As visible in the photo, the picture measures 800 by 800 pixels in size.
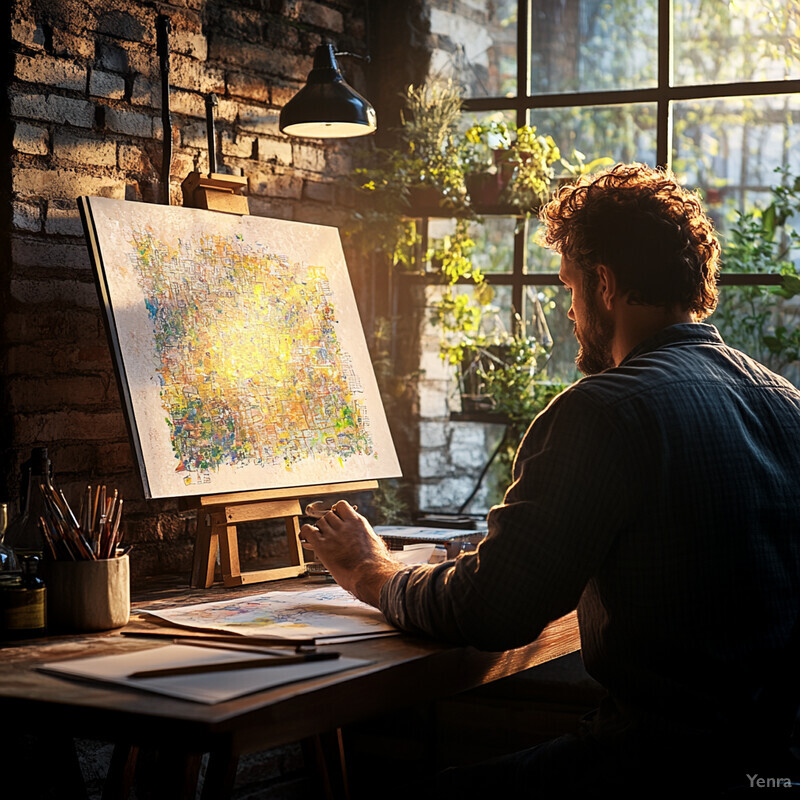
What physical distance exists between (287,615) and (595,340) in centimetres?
71

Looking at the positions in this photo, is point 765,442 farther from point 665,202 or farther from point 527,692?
point 527,692

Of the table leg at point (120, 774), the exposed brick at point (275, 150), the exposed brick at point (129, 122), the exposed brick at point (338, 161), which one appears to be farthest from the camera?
the exposed brick at point (338, 161)

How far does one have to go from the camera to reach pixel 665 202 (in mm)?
1785

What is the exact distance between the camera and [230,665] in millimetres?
1482

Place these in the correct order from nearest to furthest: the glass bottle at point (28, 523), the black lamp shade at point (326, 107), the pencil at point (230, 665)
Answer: the pencil at point (230, 665), the glass bottle at point (28, 523), the black lamp shade at point (326, 107)

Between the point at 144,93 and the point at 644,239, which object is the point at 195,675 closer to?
the point at 644,239

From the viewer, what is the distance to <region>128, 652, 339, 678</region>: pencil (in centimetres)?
145

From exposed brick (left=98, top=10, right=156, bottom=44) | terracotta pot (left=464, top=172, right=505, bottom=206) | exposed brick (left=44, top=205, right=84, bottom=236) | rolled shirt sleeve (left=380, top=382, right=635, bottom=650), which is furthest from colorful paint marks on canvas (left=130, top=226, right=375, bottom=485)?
rolled shirt sleeve (left=380, top=382, right=635, bottom=650)

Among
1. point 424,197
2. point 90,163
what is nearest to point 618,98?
point 424,197

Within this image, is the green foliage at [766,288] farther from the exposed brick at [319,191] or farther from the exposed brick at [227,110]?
the exposed brick at [227,110]

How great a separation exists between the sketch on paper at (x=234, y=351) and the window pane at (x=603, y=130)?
0.98 m

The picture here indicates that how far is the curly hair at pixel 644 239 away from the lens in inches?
69.0

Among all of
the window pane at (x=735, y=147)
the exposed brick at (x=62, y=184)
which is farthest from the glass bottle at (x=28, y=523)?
the window pane at (x=735, y=147)

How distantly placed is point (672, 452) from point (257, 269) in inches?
50.2
